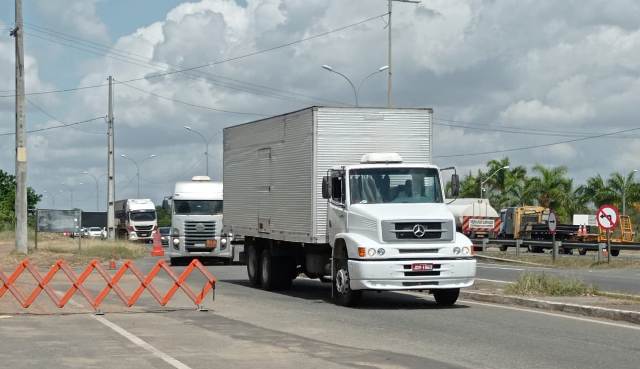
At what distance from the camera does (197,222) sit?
3797 cm

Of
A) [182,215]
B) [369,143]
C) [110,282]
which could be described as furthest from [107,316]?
[182,215]

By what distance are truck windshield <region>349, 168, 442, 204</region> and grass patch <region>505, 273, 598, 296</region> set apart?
8.08 ft

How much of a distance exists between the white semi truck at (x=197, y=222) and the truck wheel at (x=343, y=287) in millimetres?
18394

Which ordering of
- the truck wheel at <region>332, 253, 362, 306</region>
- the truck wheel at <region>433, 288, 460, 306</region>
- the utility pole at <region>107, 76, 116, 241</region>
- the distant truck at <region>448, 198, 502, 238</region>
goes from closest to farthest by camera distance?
the truck wheel at <region>332, 253, 362, 306</region>
the truck wheel at <region>433, 288, 460, 306</region>
the utility pole at <region>107, 76, 116, 241</region>
the distant truck at <region>448, 198, 502, 238</region>

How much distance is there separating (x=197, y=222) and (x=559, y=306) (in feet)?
71.4

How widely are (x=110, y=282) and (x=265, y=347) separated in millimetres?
5844

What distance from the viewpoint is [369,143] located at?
20.9m

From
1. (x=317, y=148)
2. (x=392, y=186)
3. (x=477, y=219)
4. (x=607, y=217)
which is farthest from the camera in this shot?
(x=477, y=219)

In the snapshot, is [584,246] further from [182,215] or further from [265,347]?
[265,347]

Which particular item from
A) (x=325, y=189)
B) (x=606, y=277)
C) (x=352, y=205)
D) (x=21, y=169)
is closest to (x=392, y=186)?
(x=352, y=205)

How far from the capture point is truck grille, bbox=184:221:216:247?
3797 centimetres

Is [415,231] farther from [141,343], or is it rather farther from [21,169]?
[21,169]

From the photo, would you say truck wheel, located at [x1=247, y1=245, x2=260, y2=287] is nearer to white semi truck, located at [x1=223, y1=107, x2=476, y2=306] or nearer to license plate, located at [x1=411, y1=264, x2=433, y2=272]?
white semi truck, located at [x1=223, y1=107, x2=476, y2=306]

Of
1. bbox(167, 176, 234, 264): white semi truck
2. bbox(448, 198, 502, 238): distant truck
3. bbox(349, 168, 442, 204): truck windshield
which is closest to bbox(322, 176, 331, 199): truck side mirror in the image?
bbox(349, 168, 442, 204): truck windshield
